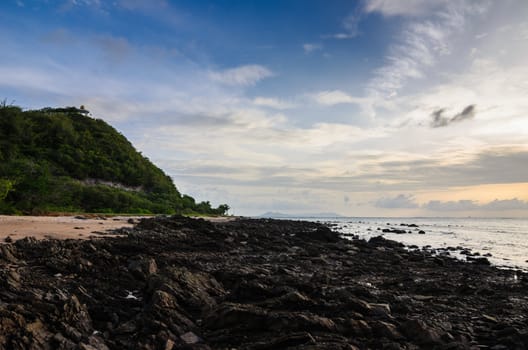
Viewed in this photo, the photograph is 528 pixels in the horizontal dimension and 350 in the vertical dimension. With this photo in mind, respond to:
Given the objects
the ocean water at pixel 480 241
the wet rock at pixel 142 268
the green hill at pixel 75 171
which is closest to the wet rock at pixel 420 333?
the wet rock at pixel 142 268

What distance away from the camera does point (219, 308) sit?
367 inches

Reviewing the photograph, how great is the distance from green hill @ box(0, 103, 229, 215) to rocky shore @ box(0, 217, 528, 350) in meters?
25.7

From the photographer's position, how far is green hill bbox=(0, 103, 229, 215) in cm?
3797

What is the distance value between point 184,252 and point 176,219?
16.5 m

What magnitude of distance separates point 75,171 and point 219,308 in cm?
6854

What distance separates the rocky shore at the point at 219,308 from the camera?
7.82m

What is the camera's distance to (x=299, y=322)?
8680mm

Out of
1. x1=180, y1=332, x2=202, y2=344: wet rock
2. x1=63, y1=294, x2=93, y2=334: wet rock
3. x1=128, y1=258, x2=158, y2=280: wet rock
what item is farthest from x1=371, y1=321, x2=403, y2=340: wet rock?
x1=128, y1=258, x2=158, y2=280: wet rock

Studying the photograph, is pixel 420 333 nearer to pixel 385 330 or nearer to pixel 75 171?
pixel 385 330

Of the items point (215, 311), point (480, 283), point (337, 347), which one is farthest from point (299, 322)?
point (480, 283)

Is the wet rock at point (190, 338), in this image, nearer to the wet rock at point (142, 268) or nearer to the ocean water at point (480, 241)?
the wet rock at point (142, 268)

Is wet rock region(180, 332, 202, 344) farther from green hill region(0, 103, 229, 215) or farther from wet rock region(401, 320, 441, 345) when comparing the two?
green hill region(0, 103, 229, 215)

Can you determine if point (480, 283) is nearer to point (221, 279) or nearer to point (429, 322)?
point (429, 322)

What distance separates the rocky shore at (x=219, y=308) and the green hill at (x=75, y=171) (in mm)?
25735
